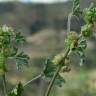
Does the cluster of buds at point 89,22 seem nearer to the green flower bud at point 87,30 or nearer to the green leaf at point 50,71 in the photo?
the green flower bud at point 87,30

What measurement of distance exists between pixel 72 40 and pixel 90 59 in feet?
79.2

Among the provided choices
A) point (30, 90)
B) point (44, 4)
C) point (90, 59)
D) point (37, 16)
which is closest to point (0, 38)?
point (30, 90)

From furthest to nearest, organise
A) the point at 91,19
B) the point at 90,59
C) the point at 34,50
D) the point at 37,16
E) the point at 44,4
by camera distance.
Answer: the point at 44,4 → the point at 37,16 → the point at 34,50 → the point at 90,59 → the point at 91,19

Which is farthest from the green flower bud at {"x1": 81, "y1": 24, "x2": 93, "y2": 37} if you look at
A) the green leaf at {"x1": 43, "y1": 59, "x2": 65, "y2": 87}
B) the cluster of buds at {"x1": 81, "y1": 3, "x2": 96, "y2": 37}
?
the green leaf at {"x1": 43, "y1": 59, "x2": 65, "y2": 87}

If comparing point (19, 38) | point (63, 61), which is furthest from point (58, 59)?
point (19, 38)

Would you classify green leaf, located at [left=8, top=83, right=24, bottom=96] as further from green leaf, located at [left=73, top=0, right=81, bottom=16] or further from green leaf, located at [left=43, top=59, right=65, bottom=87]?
green leaf, located at [left=73, top=0, right=81, bottom=16]

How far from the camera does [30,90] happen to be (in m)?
20.6

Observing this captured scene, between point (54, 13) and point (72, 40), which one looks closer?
point (72, 40)

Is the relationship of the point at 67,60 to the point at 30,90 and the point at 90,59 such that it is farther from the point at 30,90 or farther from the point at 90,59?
the point at 90,59

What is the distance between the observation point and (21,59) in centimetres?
120

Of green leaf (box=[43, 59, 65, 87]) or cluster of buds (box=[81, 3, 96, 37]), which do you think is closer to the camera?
cluster of buds (box=[81, 3, 96, 37])

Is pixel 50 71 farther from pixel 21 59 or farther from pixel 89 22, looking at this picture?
pixel 89 22

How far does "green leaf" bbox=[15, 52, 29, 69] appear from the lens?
3.88 ft

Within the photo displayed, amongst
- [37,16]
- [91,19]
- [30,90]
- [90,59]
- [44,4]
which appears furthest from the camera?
[44,4]
